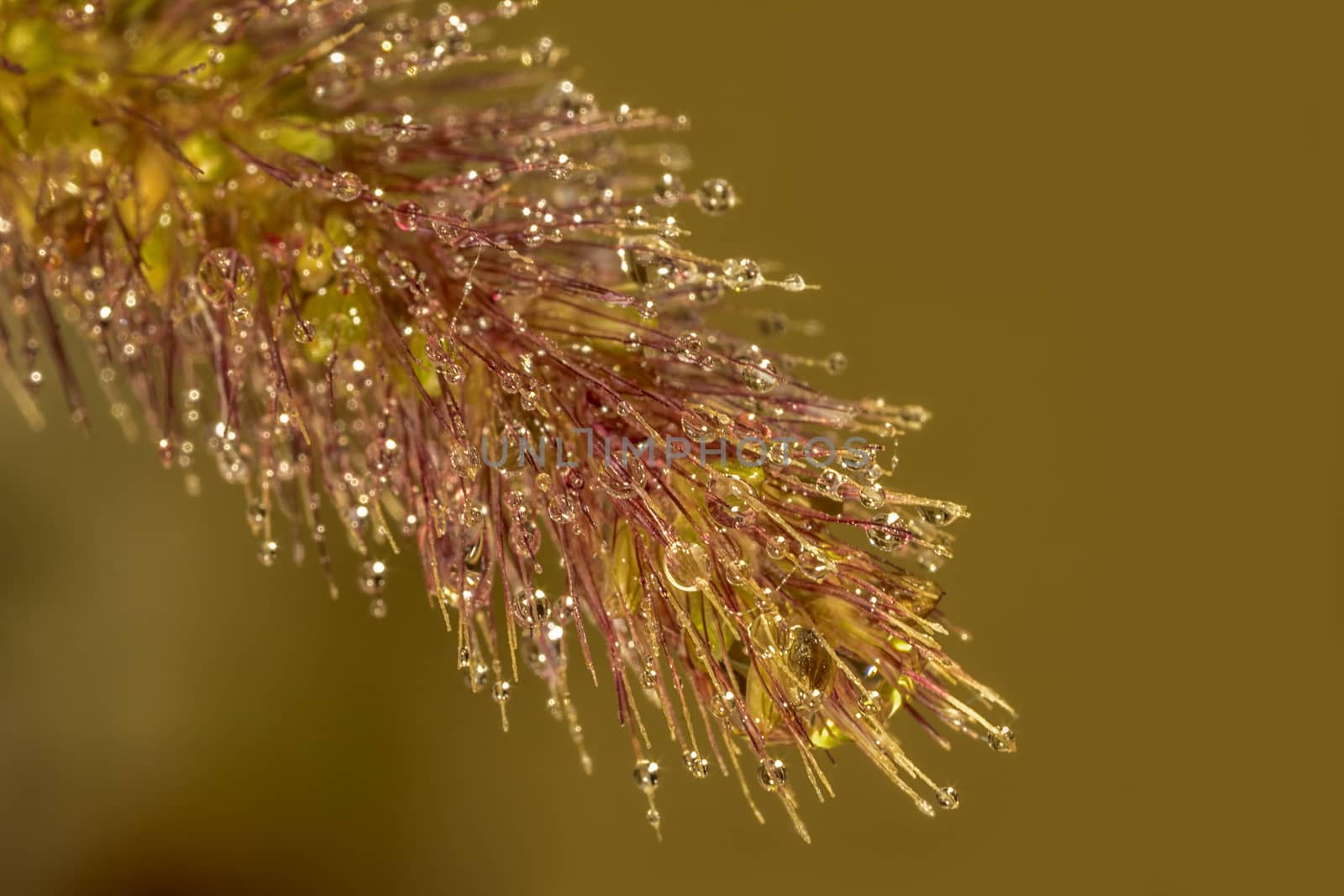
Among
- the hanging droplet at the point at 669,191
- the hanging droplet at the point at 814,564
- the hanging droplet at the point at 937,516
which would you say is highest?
the hanging droplet at the point at 669,191

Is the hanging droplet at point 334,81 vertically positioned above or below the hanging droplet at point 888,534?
above

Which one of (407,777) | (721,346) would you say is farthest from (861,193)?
(407,777)

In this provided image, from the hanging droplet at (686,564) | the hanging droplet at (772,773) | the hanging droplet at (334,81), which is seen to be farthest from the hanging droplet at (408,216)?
the hanging droplet at (772,773)

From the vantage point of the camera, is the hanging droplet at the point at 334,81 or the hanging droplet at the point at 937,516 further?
the hanging droplet at the point at 334,81

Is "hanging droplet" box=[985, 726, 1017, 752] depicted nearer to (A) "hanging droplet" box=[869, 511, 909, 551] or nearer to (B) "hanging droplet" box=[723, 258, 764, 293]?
(A) "hanging droplet" box=[869, 511, 909, 551]

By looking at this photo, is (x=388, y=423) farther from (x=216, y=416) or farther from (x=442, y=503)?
(x=216, y=416)

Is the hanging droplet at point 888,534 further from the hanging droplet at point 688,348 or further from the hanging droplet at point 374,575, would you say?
the hanging droplet at point 374,575

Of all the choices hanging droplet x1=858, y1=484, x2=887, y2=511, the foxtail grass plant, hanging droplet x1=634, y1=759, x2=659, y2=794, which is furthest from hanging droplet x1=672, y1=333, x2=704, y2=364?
hanging droplet x1=634, y1=759, x2=659, y2=794
